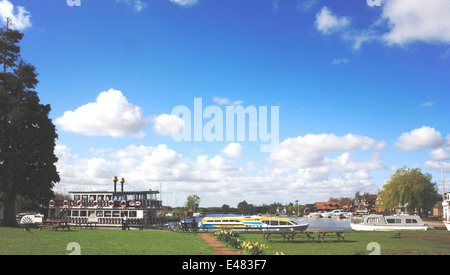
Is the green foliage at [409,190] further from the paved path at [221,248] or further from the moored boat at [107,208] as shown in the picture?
the paved path at [221,248]

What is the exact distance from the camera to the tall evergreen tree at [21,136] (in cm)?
4019

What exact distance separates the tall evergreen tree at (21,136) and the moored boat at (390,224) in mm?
41603

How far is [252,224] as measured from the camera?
4669 cm

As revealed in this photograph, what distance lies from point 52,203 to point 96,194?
6.57 metres

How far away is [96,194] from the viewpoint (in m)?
53.9

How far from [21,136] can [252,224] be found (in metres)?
30.0

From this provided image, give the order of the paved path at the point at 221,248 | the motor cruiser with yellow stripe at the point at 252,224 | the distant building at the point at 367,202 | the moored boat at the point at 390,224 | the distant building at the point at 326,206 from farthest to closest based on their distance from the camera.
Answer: the distant building at the point at 326,206 → the distant building at the point at 367,202 → the moored boat at the point at 390,224 → the motor cruiser with yellow stripe at the point at 252,224 → the paved path at the point at 221,248

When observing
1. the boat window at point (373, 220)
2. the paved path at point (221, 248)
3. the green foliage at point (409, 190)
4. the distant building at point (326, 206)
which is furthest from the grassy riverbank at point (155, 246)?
the distant building at point (326, 206)

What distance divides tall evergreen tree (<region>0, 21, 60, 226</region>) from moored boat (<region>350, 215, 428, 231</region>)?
41603 mm

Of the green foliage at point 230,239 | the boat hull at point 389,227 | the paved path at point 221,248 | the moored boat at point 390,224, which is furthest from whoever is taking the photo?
the moored boat at point 390,224

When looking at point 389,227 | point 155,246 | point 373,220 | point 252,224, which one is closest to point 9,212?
point 155,246

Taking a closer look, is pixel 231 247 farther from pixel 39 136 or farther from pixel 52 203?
pixel 52 203

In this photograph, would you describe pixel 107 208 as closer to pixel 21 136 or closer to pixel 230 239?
pixel 21 136
